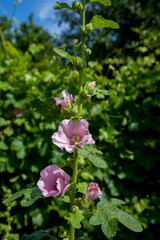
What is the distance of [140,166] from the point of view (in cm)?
237

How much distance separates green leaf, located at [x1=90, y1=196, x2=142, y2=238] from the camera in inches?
30.6

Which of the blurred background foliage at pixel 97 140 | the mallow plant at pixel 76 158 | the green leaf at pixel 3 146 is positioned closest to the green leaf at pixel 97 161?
the mallow plant at pixel 76 158

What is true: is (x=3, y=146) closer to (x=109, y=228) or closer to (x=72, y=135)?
(x=72, y=135)

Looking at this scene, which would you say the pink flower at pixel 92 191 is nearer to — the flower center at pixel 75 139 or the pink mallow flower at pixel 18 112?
the flower center at pixel 75 139

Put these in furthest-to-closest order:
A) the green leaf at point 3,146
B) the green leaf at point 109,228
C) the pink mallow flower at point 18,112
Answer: the pink mallow flower at point 18,112
the green leaf at point 3,146
the green leaf at point 109,228

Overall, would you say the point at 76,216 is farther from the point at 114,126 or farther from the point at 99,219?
the point at 114,126

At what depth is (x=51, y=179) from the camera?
0.91 metres

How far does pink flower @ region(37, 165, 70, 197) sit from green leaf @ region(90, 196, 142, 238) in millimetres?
163

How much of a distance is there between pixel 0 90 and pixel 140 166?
156cm

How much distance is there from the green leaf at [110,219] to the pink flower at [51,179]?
16 centimetres

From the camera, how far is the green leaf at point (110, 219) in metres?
0.78

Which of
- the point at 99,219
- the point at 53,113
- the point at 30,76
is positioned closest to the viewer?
the point at 99,219

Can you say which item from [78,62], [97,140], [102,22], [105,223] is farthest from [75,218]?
[97,140]

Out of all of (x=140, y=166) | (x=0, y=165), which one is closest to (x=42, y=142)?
(x=0, y=165)
